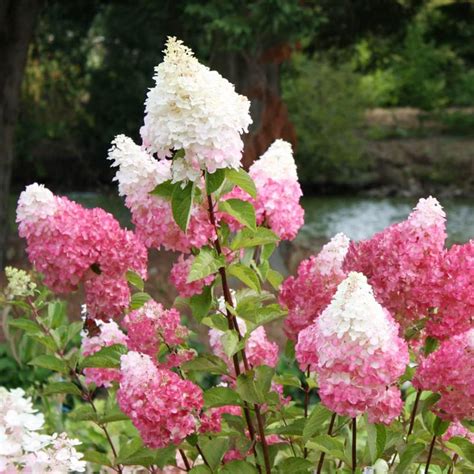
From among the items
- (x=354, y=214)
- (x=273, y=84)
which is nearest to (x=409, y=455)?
(x=273, y=84)

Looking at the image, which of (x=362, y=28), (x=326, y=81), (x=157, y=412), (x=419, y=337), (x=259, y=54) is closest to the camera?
(x=157, y=412)

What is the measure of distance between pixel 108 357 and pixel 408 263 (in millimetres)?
638

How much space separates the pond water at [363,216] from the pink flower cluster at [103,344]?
984cm

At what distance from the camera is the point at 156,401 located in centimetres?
168

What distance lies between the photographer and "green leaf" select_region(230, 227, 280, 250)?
182 centimetres

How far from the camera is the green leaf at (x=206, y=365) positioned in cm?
191

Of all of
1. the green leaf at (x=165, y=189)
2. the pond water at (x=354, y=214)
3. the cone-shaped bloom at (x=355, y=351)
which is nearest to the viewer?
the cone-shaped bloom at (x=355, y=351)

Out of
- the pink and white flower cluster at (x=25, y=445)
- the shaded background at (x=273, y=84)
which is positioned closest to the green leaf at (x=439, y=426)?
the pink and white flower cluster at (x=25, y=445)

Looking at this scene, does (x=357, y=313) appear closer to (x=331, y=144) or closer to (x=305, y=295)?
(x=305, y=295)

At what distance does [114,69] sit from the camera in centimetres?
1184

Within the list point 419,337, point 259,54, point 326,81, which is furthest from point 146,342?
point 326,81

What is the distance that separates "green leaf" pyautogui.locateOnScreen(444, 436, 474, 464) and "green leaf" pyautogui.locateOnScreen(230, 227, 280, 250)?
0.54 metres

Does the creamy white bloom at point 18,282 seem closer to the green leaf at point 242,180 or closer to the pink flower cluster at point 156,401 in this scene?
the pink flower cluster at point 156,401

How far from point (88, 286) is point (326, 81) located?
1443 cm
